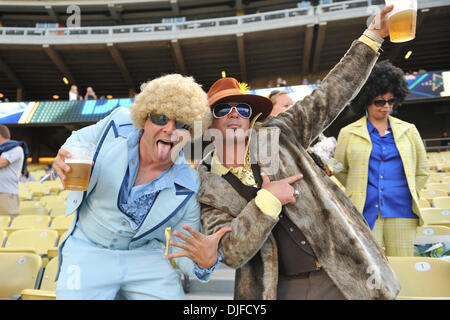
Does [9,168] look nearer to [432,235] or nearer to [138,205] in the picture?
[138,205]

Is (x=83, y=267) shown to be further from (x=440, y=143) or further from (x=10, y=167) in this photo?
(x=440, y=143)

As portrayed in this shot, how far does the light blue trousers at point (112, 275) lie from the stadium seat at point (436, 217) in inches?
114

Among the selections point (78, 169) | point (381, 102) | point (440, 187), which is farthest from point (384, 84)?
point (440, 187)

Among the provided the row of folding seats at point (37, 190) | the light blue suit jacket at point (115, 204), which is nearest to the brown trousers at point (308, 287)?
the light blue suit jacket at point (115, 204)

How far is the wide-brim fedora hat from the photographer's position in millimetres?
1654

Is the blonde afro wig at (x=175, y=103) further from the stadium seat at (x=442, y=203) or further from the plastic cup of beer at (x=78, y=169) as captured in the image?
the stadium seat at (x=442, y=203)

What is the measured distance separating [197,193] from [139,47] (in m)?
16.0

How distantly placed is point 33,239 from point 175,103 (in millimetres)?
2581

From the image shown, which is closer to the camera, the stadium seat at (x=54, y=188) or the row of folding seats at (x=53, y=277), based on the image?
the row of folding seats at (x=53, y=277)

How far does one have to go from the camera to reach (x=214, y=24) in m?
15.3

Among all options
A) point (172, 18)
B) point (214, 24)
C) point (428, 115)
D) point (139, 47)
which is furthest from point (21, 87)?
point (428, 115)

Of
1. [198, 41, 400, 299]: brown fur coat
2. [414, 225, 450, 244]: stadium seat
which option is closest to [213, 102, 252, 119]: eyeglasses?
[198, 41, 400, 299]: brown fur coat

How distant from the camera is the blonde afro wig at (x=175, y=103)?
5.05 ft
